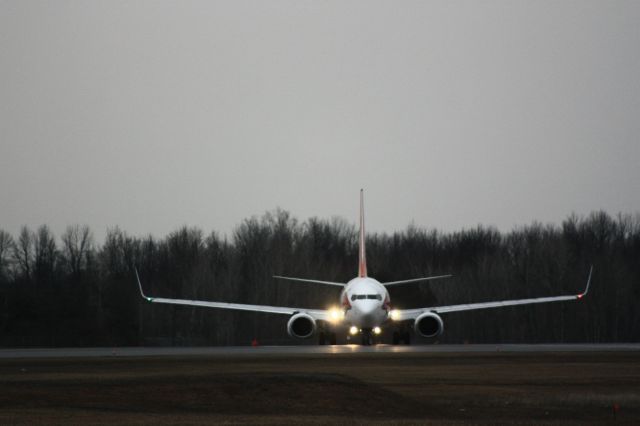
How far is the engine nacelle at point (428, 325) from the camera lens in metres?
63.1

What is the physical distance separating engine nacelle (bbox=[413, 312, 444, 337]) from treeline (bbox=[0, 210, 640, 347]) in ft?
103

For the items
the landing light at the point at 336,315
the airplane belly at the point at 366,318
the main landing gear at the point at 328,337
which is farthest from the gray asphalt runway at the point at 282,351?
the main landing gear at the point at 328,337

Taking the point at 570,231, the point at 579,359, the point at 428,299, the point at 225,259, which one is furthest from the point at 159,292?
the point at 579,359

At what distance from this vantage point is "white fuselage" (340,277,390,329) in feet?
200

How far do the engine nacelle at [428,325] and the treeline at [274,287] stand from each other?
31453 millimetres

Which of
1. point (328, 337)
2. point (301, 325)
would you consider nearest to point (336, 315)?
point (301, 325)

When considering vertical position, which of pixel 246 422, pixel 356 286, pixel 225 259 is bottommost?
pixel 246 422

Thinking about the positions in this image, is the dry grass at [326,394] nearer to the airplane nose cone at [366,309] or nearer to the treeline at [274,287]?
the airplane nose cone at [366,309]

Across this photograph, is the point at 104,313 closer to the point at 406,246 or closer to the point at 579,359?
the point at 406,246

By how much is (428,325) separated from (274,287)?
167 feet

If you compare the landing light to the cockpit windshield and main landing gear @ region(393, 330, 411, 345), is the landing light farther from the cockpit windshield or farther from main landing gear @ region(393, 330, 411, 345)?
main landing gear @ region(393, 330, 411, 345)

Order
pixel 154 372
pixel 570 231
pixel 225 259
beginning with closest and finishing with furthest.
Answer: pixel 154 372
pixel 225 259
pixel 570 231

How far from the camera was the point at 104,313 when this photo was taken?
108375 mm

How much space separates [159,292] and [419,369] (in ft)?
280
